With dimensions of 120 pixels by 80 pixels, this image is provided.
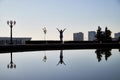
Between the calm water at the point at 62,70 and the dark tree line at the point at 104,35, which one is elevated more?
the dark tree line at the point at 104,35

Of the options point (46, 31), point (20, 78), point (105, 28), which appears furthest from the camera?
point (105, 28)

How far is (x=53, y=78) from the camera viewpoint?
10695 millimetres

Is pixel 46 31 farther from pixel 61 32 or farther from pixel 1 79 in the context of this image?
pixel 1 79

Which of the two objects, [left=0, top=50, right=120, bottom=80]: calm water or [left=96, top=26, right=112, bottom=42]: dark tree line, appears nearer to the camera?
[left=0, top=50, right=120, bottom=80]: calm water

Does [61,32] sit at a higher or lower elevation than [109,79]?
higher

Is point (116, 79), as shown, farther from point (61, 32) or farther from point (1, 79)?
point (61, 32)

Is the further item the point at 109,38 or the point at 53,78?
the point at 109,38

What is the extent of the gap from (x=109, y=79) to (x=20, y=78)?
3.50 meters

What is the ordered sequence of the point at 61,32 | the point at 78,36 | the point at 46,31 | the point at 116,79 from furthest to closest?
the point at 78,36 < the point at 46,31 < the point at 61,32 < the point at 116,79

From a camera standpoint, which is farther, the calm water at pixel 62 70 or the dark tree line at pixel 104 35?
the dark tree line at pixel 104 35

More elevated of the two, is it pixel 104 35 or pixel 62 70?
pixel 104 35

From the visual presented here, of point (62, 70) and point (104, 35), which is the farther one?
point (104, 35)

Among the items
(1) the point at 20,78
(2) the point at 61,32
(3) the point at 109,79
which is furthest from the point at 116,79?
(2) the point at 61,32

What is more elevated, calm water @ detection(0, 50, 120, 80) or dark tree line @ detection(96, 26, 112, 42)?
dark tree line @ detection(96, 26, 112, 42)
